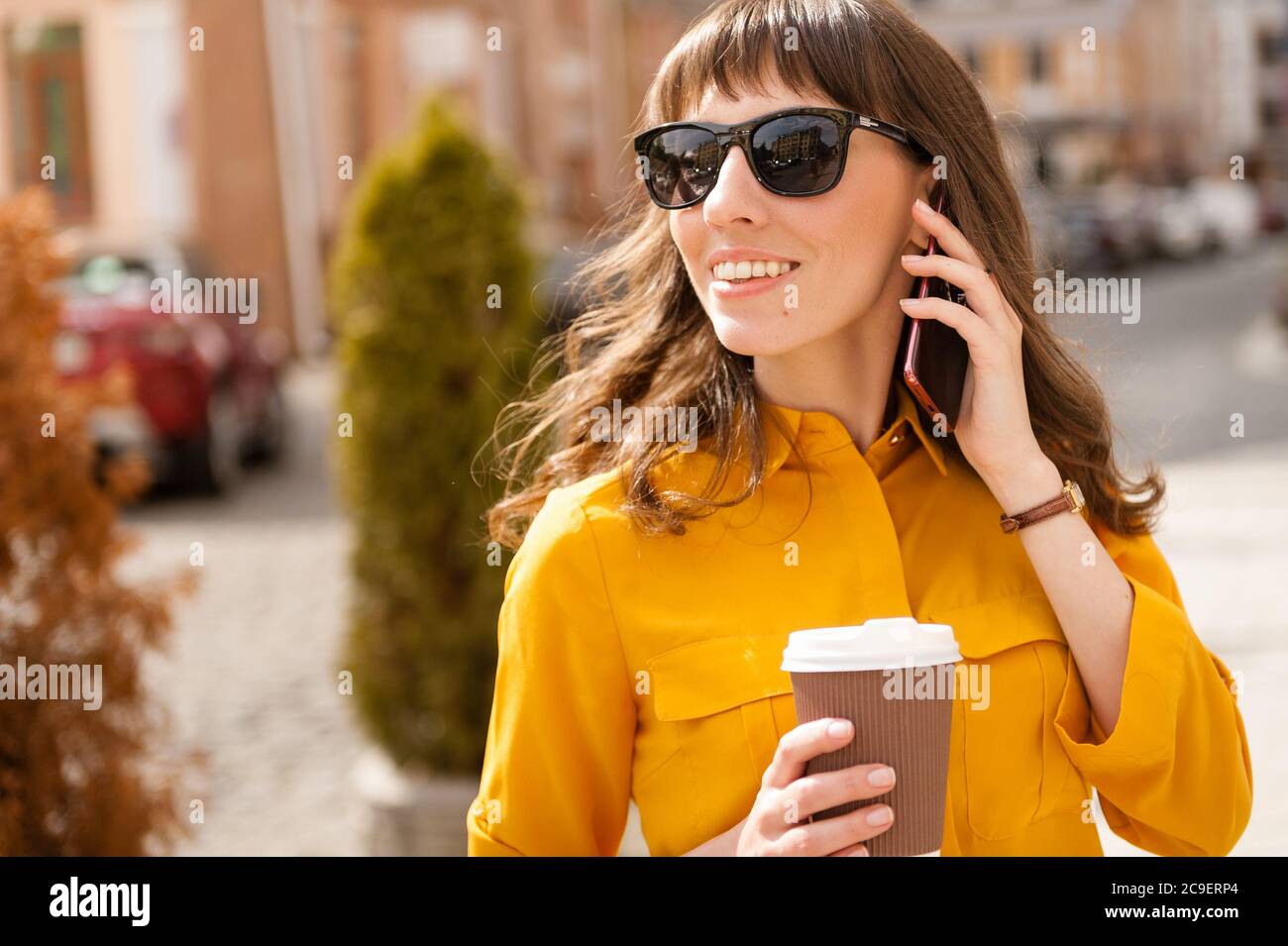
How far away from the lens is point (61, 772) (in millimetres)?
3154

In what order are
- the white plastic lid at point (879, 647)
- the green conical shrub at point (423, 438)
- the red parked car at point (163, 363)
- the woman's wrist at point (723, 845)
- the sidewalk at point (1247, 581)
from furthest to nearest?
the red parked car at point (163, 363) → the green conical shrub at point (423, 438) → the sidewalk at point (1247, 581) → the woman's wrist at point (723, 845) → the white plastic lid at point (879, 647)

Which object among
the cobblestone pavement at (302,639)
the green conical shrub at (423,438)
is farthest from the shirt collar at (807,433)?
the green conical shrub at (423,438)

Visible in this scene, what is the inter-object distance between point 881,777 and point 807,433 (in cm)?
61

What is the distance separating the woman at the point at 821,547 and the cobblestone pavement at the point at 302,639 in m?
1.86

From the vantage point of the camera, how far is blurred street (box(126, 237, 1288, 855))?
5324 mm

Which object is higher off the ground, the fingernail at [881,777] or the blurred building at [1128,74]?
the blurred building at [1128,74]

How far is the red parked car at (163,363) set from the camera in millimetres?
10125

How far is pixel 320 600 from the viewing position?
8.56 meters

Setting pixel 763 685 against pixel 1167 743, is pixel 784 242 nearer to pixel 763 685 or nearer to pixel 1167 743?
pixel 763 685

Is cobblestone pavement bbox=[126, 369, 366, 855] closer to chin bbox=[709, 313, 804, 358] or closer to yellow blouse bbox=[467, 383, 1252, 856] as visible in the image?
yellow blouse bbox=[467, 383, 1252, 856]

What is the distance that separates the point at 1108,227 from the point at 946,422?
28560mm

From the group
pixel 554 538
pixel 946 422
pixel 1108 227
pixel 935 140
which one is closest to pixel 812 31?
pixel 935 140

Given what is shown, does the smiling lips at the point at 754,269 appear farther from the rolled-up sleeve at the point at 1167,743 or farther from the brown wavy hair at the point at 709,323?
the rolled-up sleeve at the point at 1167,743
